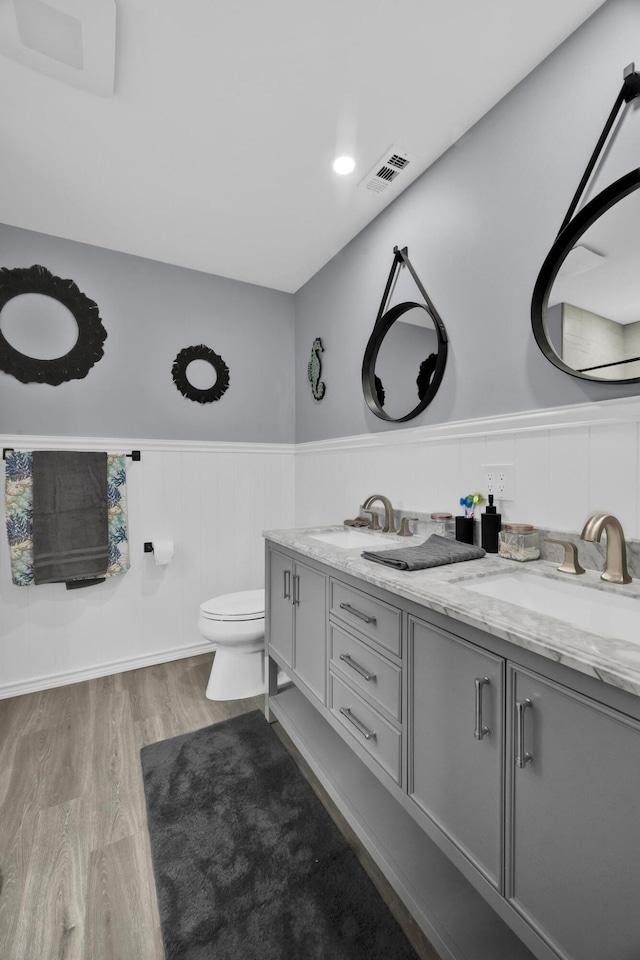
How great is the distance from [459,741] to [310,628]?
2.57 feet

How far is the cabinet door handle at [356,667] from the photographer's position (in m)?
1.29

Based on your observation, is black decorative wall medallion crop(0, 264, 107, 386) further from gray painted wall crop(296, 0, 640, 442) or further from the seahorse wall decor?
gray painted wall crop(296, 0, 640, 442)

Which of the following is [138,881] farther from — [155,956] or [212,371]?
[212,371]

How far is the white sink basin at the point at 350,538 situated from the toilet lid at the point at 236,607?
539 mm

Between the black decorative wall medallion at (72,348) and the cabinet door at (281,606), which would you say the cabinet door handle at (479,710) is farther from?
the black decorative wall medallion at (72,348)

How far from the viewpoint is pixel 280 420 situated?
3.14 metres

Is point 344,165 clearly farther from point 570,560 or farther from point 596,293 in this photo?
point 570,560

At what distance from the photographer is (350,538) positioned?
214 cm

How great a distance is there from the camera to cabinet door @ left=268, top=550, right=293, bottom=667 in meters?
1.83

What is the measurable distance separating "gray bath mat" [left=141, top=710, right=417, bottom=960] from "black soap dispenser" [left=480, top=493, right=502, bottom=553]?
108 cm

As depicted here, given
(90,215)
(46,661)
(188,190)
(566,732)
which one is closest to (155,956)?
(566,732)

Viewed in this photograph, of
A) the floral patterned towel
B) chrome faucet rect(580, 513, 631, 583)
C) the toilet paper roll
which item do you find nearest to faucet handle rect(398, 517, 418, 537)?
chrome faucet rect(580, 513, 631, 583)

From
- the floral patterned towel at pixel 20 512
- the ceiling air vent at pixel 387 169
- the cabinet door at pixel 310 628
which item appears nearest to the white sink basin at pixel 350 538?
the cabinet door at pixel 310 628

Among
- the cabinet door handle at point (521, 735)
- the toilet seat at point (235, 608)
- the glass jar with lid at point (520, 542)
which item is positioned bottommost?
the toilet seat at point (235, 608)
